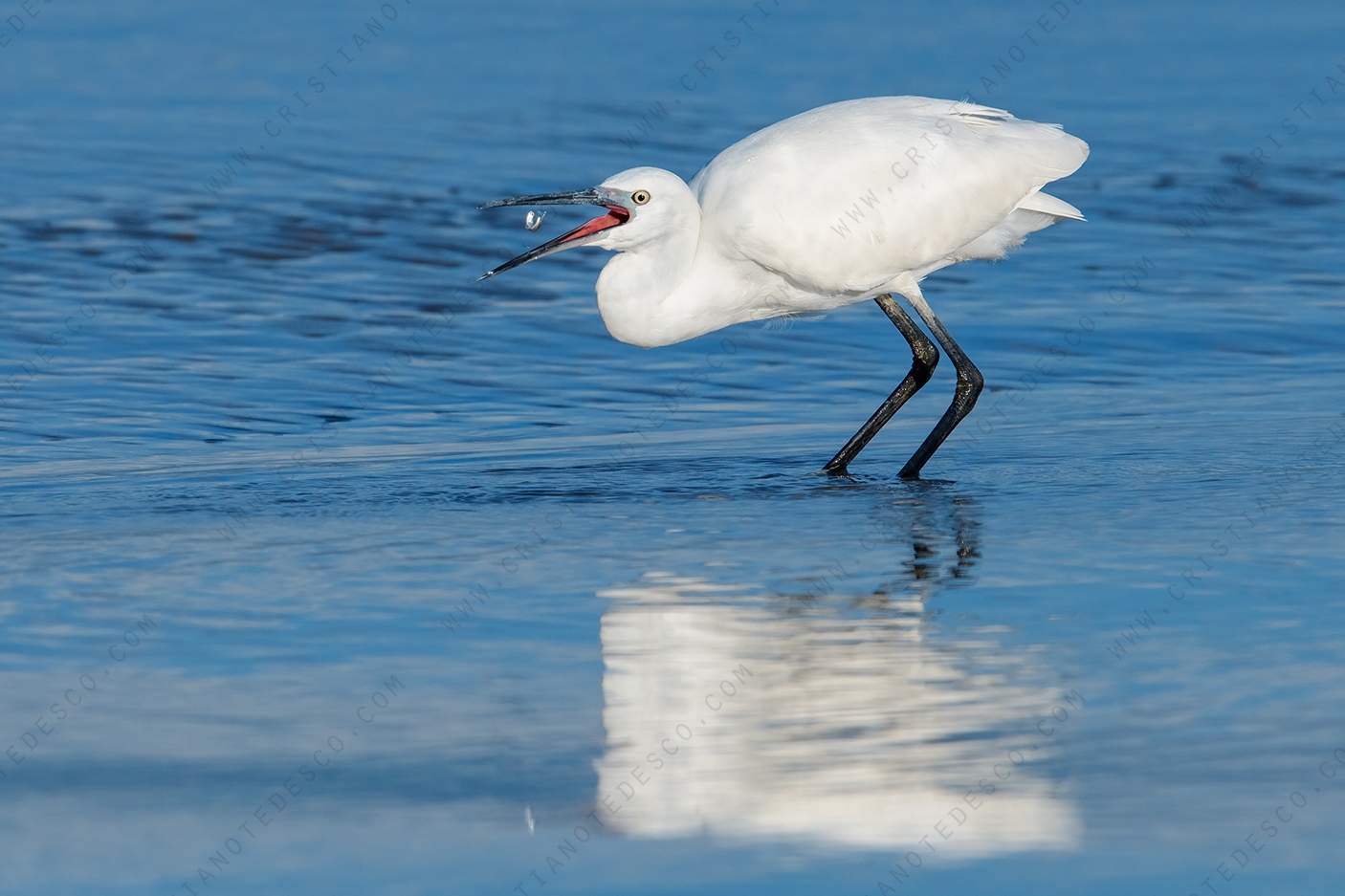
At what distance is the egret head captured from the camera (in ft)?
26.0

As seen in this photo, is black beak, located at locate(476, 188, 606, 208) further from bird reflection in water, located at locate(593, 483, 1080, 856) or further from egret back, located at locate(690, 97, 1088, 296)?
bird reflection in water, located at locate(593, 483, 1080, 856)

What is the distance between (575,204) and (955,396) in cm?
227

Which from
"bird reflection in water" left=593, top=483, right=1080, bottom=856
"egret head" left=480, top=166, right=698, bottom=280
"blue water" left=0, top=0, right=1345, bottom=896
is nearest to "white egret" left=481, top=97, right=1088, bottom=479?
"egret head" left=480, top=166, right=698, bottom=280

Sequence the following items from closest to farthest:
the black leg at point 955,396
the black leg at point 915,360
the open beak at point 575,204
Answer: the open beak at point 575,204, the black leg at point 955,396, the black leg at point 915,360

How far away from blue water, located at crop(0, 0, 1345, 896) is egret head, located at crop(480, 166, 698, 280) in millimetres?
1000

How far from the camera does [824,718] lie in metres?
5.05

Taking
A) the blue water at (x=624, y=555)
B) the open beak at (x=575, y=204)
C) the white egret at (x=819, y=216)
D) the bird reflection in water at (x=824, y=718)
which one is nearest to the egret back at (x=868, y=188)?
the white egret at (x=819, y=216)

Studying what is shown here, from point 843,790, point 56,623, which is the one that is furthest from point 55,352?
point 843,790

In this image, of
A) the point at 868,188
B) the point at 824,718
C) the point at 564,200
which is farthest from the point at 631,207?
the point at 824,718

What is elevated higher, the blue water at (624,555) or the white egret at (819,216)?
the white egret at (819,216)

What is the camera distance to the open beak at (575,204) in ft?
25.4

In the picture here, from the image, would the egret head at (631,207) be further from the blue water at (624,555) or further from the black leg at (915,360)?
the black leg at (915,360)

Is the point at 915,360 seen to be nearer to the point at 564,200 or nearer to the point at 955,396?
the point at 955,396

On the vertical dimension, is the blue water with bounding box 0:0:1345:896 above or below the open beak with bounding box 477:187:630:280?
below
